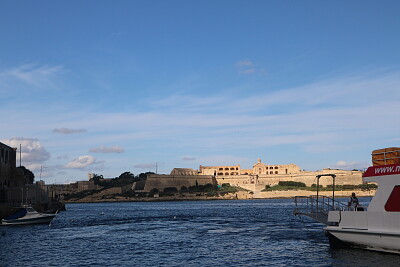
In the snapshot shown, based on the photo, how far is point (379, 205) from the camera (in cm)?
2597

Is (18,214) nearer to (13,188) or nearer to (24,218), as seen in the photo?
(24,218)

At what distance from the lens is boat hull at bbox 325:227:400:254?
2494 centimetres

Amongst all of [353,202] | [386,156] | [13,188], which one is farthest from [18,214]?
[386,156]

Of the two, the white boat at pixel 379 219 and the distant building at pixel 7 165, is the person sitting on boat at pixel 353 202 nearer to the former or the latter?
the white boat at pixel 379 219

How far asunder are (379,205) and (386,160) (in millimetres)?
2794

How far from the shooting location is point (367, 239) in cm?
2655

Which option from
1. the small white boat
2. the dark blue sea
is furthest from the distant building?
the dark blue sea

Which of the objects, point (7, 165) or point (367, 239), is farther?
point (7, 165)

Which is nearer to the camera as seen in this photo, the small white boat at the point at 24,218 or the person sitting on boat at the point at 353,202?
the person sitting on boat at the point at 353,202

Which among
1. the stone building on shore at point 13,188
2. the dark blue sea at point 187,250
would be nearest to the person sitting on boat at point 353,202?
the dark blue sea at point 187,250

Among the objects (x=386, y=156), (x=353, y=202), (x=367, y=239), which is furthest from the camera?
(x=353, y=202)

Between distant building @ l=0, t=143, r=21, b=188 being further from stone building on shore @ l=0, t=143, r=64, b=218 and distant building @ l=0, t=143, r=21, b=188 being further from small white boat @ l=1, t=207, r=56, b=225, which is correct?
small white boat @ l=1, t=207, r=56, b=225

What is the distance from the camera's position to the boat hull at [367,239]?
982 inches

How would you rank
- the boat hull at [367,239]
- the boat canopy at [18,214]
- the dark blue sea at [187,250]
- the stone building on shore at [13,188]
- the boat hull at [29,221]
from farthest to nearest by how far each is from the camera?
1. the stone building on shore at [13,188]
2. the boat canopy at [18,214]
3. the boat hull at [29,221]
4. the dark blue sea at [187,250]
5. the boat hull at [367,239]
